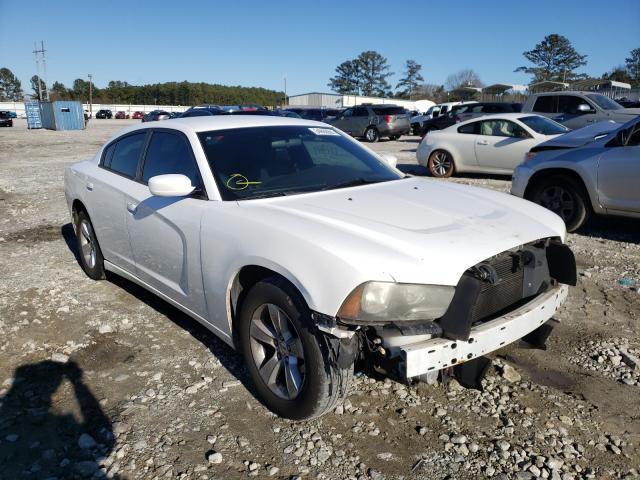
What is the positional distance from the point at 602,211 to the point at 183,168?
502 centimetres

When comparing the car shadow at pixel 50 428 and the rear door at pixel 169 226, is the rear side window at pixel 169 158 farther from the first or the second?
the car shadow at pixel 50 428

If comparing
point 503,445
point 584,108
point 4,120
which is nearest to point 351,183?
point 503,445

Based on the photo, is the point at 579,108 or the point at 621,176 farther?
the point at 579,108

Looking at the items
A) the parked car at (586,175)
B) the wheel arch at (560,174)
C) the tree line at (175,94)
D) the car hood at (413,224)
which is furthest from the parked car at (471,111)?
the tree line at (175,94)

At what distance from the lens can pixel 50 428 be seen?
9.04 feet

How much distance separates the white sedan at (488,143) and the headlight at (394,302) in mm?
8836

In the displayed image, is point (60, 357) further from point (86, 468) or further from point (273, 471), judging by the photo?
point (273, 471)

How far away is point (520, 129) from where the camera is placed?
34.7ft

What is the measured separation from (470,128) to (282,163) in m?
8.81

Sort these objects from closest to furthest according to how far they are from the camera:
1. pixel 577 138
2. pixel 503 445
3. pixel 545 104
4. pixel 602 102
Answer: pixel 503 445 → pixel 577 138 → pixel 602 102 → pixel 545 104

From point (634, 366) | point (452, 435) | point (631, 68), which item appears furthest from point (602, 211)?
point (631, 68)

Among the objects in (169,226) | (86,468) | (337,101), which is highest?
(337,101)

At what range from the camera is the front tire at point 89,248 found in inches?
190

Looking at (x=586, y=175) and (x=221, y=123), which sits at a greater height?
(x=221, y=123)
